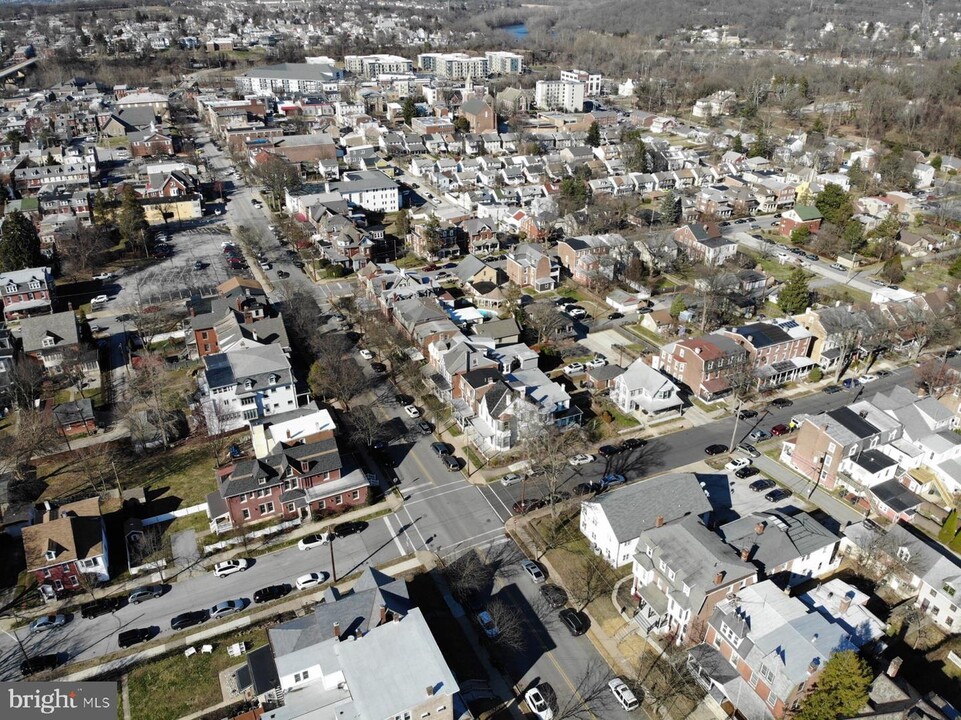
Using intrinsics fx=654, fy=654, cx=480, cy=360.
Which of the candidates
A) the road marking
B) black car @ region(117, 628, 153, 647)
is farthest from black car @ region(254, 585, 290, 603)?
the road marking

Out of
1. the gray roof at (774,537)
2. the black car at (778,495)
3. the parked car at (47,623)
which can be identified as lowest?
the black car at (778,495)

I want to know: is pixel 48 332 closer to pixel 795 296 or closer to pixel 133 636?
pixel 133 636

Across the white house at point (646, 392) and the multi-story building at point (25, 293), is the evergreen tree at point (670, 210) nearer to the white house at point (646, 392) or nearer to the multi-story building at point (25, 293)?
the white house at point (646, 392)

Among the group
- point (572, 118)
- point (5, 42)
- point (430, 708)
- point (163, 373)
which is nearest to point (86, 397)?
point (163, 373)

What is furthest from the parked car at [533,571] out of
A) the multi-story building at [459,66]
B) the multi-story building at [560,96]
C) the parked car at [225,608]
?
the multi-story building at [459,66]

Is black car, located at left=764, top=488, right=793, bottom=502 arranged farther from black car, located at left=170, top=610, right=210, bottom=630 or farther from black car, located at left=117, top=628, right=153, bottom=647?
black car, located at left=117, top=628, right=153, bottom=647
